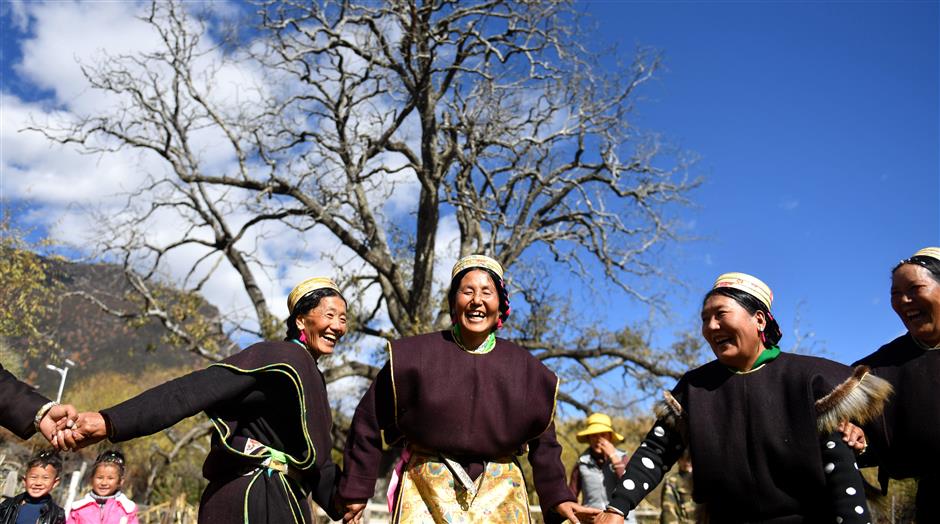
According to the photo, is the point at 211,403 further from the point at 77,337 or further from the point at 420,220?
the point at 77,337

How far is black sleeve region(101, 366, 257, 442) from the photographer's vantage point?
2611mm

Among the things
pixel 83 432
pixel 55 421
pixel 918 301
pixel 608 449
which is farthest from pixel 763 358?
pixel 608 449

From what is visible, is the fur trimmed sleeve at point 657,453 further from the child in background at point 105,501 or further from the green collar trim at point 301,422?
the child in background at point 105,501

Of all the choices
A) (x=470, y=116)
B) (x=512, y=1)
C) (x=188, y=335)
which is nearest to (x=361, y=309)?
(x=188, y=335)

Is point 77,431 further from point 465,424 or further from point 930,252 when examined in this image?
point 930,252

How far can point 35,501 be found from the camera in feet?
16.1

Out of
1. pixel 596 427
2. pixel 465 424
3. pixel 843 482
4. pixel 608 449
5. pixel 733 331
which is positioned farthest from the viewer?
pixel 596 427

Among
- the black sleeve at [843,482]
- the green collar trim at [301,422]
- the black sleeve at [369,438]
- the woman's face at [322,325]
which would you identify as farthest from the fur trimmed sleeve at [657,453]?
the woman's face at [322,325]

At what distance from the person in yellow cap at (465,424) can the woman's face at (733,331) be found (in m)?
0.92

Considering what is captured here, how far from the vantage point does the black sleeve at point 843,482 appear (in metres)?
2.40

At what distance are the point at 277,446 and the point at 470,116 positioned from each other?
1155cm

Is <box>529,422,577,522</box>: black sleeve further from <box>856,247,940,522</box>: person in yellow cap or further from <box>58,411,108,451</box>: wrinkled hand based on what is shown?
<box>58,411,108,451</box>: wrinkled hand

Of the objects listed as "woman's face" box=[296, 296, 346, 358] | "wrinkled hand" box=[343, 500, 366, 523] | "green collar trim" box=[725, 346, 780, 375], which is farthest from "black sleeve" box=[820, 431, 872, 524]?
"woman's face" box=[296, 296, 346, 358]

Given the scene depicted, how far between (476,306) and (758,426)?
1354 mm
